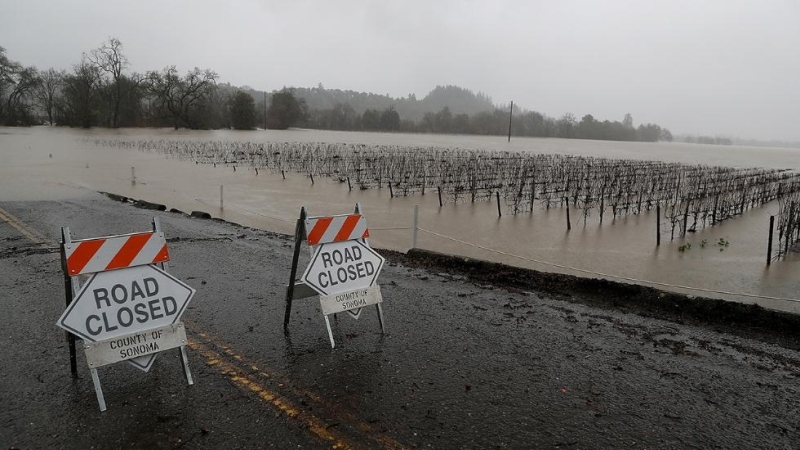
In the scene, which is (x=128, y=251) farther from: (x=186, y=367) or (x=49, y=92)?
(x=49, y=92)

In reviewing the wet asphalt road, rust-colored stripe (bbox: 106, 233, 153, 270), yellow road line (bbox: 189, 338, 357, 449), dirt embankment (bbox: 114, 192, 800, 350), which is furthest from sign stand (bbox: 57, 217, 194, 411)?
dirt embankment (bbox: 114, 192, 800, 350)

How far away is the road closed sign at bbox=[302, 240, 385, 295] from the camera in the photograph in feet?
17.6

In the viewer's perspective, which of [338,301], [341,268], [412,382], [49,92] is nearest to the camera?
[412,382]

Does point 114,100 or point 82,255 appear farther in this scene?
point 114,100

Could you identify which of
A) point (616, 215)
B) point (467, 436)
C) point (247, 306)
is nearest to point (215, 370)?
point (247, 306)

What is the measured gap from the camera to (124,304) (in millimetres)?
4402

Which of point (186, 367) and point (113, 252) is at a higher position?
point (113, 252)

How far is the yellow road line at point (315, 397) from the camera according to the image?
3.66 m

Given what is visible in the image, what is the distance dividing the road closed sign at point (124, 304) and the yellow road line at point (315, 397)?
738 mm

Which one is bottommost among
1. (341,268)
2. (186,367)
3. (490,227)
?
(490,227)

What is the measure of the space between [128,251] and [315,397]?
80.4 inches

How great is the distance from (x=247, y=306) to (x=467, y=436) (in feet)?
12.0

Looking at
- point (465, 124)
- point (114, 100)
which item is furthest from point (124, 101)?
point (465, 124)

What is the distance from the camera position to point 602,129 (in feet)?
533
